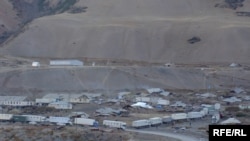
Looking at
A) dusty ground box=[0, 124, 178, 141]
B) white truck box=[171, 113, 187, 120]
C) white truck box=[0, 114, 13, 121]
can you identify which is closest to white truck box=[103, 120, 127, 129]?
dusty ground box=[0, 124, 178, 141]

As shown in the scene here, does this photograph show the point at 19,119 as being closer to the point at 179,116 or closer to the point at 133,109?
the point at 133,109

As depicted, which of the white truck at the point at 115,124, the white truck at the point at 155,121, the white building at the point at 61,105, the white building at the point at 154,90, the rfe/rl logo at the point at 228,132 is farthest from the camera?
the white building at the point at 154,90

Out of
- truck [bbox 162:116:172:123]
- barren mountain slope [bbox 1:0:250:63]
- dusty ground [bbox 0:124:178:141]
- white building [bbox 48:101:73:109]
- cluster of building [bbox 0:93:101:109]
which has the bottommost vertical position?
dusty ground [bbox 0:124:178:141]

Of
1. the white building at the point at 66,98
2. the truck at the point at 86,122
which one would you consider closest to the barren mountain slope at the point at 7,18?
the white building at the point at 66,98

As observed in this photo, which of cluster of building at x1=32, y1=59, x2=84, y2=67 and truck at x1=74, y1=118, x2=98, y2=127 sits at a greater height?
cluster of building at x1=32, y1=59, x2=84, y2=67

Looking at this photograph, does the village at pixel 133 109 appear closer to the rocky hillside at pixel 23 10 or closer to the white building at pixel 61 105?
the white building at pixel 61 105

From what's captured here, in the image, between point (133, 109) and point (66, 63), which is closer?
point (133, 109)

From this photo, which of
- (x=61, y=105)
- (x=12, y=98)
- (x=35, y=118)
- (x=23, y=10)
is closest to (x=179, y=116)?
(x=35, y=118)

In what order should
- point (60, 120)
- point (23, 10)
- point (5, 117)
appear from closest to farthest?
point (60, 120)
point (5, 117)
point (23, 10)

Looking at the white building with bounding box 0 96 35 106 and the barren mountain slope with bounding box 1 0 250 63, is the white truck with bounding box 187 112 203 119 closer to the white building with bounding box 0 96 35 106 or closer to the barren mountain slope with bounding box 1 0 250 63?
the white building with bounding box 0 96 35 106
